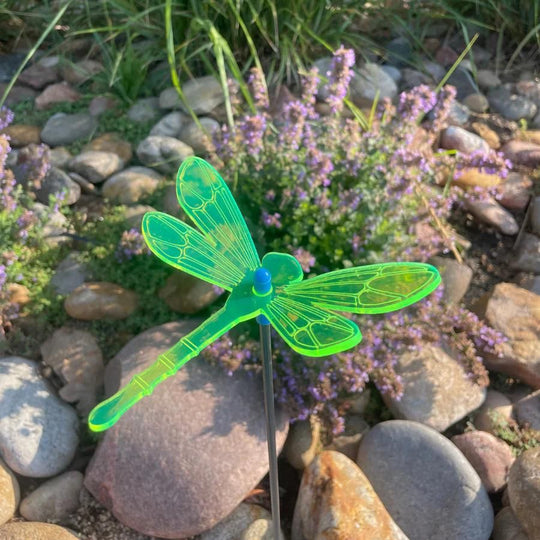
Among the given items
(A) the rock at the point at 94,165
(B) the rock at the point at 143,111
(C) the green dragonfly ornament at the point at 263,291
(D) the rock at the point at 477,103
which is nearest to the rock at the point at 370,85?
(D) the rock at the point at 477,103

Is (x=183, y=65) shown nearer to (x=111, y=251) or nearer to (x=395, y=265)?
(x=111, y=251)

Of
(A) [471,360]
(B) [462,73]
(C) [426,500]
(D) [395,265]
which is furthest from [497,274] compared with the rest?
(D) [395,265]

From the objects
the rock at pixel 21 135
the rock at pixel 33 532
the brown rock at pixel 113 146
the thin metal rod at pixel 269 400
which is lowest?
the rock at pixel 33 532

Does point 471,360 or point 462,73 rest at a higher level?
point 462,73

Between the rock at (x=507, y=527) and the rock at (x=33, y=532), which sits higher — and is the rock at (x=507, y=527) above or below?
above

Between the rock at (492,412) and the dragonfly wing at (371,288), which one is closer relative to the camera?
the dragonfly wing at (371,288)

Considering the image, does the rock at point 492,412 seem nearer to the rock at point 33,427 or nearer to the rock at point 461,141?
the rock at point 461,141
